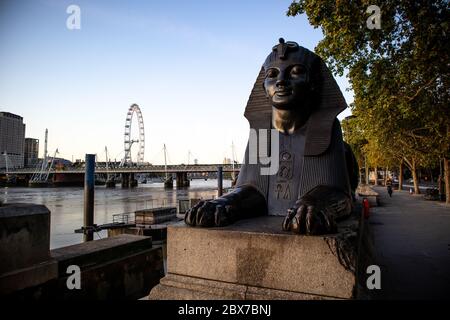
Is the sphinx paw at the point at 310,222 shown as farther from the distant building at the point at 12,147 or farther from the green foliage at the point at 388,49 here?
the distant building at the point at 12,147

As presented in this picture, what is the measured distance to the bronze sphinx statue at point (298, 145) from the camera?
3.23 m

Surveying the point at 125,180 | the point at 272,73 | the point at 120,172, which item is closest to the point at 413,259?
the point at 272,73

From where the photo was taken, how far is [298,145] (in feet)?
11.7

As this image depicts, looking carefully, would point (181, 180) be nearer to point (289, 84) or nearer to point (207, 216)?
point (289, 84)

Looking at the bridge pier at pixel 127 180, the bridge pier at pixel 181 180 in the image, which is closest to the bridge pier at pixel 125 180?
the bridge pier at pixel 127 180

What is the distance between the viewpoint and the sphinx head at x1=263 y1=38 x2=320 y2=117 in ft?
11.0

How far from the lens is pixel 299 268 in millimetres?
2352

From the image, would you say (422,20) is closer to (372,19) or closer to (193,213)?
(372,19)

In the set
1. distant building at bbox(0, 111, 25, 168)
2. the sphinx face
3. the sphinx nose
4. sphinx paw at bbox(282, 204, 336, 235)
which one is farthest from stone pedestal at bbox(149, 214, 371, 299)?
distant building at bbox(0, 111, 25, 168)

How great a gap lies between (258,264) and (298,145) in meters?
1.59

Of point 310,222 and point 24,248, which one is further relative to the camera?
point 24,248

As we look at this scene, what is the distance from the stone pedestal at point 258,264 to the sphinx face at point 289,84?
136 centimetres
